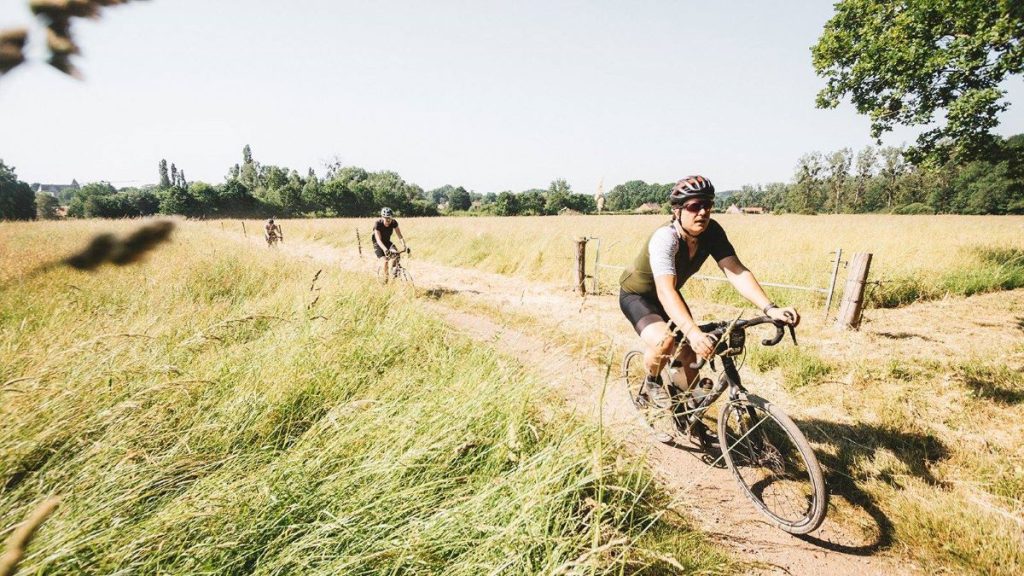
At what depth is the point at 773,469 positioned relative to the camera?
3.39 meters

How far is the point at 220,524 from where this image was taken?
6.07 feet

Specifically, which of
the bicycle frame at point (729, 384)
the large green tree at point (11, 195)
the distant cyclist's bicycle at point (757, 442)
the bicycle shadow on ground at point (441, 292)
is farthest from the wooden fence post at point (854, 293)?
the large green tree at point (11, 195)

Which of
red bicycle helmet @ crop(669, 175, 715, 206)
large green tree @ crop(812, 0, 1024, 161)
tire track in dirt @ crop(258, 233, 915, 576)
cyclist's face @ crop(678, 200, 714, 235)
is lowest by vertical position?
tire track in dirt @ crop(258, 233, 915, 576)

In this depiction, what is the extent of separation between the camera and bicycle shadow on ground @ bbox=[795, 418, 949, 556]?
111 inches

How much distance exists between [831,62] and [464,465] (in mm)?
12898

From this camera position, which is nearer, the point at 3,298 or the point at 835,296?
the point at 3,298

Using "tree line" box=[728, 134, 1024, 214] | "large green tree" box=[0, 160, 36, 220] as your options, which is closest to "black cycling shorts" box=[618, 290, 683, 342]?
"large green tree" box=[0, 160, 36, 220]

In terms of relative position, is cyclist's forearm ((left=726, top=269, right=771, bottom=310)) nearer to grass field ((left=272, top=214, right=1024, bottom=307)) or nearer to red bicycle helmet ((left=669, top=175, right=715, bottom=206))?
red bicycle helmet ((left=669, top=175, right=715, bottom=206))

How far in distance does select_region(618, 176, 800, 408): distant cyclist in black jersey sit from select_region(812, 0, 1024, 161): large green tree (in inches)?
301

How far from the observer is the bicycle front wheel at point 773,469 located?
2.77 meters

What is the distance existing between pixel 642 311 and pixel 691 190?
1.13m

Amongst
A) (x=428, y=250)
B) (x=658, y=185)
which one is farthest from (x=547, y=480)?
(x=658, y=185)

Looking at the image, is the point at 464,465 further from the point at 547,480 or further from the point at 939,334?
the point at 939,334

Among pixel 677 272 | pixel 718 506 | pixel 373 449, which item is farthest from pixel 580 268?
pixel 373 449
